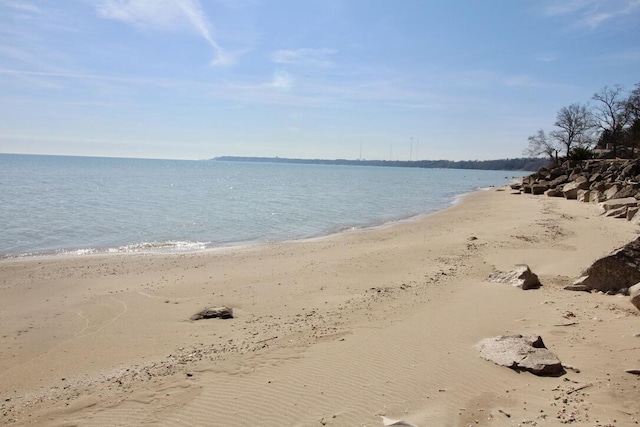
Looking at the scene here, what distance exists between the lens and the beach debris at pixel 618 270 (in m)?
7.73

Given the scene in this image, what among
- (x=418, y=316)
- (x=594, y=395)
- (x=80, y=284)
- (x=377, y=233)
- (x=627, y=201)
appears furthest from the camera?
(x=627, y=201)

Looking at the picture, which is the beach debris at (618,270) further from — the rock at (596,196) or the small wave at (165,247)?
the rock at (596,196)

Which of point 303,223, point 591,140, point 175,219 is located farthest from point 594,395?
point 591,140

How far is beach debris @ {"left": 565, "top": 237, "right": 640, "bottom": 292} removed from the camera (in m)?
7.73

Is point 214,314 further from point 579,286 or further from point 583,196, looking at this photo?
point 583,196

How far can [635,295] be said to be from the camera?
698cm

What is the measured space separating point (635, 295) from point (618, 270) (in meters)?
0.94

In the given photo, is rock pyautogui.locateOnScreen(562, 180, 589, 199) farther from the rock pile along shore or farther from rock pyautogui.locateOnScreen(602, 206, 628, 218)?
rock pyautogui.locateOnScreen(602, 206, 628, 218)

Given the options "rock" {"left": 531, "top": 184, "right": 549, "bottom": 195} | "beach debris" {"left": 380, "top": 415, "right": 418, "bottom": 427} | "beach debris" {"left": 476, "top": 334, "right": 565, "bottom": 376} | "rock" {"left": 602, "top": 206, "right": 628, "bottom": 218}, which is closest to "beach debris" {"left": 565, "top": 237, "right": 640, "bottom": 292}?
"beach debris" {"left": 476, "top": 334, "right": 565, "bottom": 376}

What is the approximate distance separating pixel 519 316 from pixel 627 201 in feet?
58.6

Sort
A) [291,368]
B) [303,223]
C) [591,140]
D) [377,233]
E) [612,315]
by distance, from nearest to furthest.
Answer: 1. [291,368]
2. [612,315]
3. [377,233]
4. [303,223]
5. [591,140]

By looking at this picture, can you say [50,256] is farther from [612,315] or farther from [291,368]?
[612,315]

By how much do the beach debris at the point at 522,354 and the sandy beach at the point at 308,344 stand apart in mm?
121

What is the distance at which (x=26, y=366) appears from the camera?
6.12 metres
